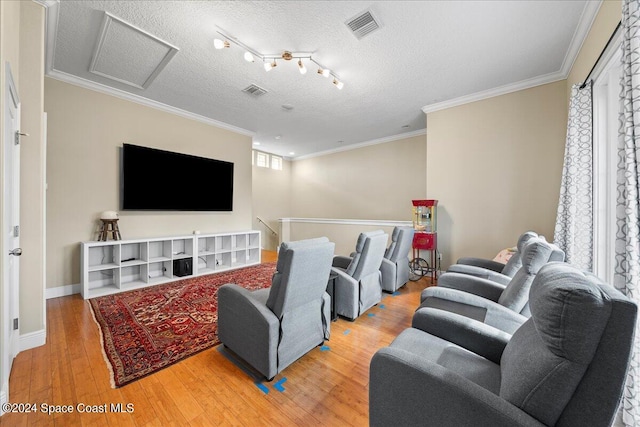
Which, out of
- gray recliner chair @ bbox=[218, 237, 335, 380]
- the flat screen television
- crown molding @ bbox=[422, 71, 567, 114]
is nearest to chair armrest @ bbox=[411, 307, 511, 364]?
gray recliner chair @ bbox=[218, 237, 335, 380]

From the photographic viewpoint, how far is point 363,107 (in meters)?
4.34

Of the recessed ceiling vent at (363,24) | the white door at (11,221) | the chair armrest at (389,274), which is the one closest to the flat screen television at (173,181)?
the white door at (11,221)

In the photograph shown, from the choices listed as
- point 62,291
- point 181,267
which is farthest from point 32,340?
point 181,267

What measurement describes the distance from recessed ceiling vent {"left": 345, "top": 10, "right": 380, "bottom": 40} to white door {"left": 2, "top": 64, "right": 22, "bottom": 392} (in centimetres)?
261

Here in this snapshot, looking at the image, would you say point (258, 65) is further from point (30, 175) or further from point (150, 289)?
point (150, 289)

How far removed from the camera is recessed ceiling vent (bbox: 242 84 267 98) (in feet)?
11.9

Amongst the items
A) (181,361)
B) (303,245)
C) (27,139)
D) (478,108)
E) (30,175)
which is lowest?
(181,361)

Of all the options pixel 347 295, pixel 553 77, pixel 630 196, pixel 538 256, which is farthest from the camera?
pixel 553 77

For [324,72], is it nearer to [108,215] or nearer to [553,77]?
[553,77]

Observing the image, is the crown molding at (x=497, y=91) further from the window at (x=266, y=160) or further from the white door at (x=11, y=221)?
the white door at (x=11, y=221)

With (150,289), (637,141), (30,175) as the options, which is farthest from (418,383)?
(150,289)

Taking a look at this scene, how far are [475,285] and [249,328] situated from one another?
77.0 inches

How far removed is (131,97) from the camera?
12.9 ft

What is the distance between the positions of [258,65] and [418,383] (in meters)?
3.50
